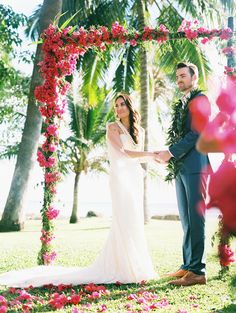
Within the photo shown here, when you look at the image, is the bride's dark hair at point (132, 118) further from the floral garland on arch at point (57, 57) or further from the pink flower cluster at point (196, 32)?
the pink flower cluster at point (196, 32)

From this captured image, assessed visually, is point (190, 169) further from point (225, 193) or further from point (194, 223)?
point (225, 193)

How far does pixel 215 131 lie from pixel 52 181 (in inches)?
216

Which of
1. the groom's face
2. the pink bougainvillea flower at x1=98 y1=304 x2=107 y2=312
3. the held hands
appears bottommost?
the pink bougainvillea flower at x1=98 y1=304 x2=107 y2=312

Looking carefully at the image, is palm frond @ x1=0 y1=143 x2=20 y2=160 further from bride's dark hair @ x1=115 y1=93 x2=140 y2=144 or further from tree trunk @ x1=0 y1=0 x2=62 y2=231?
bride's dark hair @ x1=115 y1=93 x2=140 y2=144

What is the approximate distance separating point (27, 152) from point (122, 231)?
7448 millimetres

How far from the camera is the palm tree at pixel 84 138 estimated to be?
778 inches

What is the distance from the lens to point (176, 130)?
15.8 ft

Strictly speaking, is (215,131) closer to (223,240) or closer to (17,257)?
(223,240)

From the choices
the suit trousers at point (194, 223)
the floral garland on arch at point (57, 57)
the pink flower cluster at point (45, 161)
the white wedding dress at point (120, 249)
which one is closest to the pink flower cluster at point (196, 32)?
the floral garland on arch at point (57, 57)

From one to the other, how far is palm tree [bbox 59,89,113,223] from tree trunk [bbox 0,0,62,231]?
6990 mm

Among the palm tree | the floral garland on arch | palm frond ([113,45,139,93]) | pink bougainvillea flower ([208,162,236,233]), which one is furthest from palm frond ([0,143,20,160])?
pink bougainvillea flower ([208,162,236,233])

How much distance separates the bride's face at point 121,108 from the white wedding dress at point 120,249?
119mm

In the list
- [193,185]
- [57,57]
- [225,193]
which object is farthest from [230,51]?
[225,193]

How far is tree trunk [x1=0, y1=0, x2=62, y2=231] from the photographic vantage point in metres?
11.9
